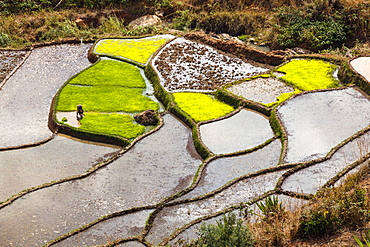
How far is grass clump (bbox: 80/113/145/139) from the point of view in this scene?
1505 cm

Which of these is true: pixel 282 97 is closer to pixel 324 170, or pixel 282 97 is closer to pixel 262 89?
pixel 262 89

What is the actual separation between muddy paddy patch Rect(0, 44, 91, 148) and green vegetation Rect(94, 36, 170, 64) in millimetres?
966

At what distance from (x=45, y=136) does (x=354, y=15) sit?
15870 mm

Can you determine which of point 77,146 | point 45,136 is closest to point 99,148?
point 77,146

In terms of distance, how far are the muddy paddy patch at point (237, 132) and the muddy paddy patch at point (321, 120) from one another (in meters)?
0.71

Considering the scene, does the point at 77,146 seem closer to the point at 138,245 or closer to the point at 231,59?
the point at 138,245

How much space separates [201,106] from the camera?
16.3 metres

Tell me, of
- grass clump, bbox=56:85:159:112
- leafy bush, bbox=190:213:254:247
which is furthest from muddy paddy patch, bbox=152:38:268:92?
leafy bush, bbox=190:213:254:247

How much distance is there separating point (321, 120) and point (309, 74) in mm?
4118

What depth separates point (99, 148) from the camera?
1466 cm

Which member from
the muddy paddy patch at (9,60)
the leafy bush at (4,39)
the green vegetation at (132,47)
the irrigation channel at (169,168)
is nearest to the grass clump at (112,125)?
the irrigation channel at (169,168)

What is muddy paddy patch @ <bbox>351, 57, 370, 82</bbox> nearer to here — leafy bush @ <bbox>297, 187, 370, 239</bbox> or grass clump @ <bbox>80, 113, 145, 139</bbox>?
grass clump @ <bbox>80, 113, 145, 139</bbox>

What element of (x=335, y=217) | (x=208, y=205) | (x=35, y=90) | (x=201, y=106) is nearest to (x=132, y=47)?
(x=35, y=90)

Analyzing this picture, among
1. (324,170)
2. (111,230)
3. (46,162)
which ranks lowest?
(46,162)
